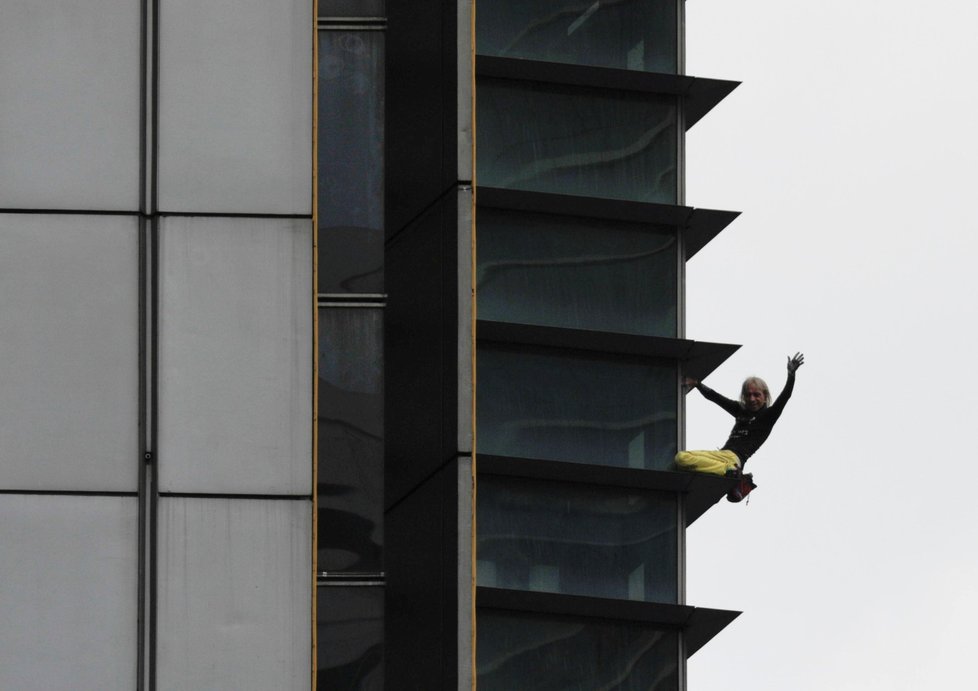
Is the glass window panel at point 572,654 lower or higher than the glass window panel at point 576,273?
lower

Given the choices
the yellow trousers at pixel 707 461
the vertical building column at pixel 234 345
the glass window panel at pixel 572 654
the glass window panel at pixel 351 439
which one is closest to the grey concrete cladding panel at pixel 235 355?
the vertical building column at pixel 234 345

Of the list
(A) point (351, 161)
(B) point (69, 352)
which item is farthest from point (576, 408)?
(B) point (69, 352)

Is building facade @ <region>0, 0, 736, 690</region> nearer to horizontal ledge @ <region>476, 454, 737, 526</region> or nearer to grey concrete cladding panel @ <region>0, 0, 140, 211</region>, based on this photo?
grey concrete cladding panel @ <region>0, 0, 140, 211</region>

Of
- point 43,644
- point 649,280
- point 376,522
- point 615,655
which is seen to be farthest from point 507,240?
point 43,644

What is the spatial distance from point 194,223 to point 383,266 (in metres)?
2.40

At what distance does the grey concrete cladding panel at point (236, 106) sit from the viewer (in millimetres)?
20812

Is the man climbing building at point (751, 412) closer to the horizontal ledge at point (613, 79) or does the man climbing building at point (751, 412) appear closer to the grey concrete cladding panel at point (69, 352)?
the horizontal ledge at point (613, 79)

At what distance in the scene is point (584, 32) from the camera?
29.0 meters

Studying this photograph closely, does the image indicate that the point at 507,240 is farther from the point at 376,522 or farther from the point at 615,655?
the point at 376,522

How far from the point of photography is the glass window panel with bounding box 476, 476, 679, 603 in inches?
1073

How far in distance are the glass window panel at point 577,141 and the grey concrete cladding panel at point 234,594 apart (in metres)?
8.83

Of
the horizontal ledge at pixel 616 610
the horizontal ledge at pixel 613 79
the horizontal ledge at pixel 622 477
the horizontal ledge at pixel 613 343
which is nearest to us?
the horizontal ledge at pixel 616 610

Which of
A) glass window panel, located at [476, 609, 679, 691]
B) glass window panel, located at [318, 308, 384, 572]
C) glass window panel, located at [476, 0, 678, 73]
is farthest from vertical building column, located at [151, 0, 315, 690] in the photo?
glass window panel, located at [476, 0, 678, 73]

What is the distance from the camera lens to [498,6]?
28.8 m
